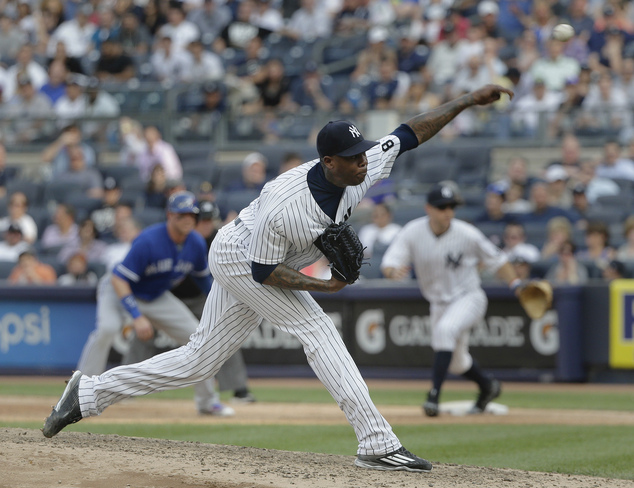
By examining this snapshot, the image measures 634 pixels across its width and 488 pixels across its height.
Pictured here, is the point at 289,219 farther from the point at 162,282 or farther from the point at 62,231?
the point at 62,231

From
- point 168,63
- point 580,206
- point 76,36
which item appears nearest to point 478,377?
point 580,206

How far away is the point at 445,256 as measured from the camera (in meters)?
8.49

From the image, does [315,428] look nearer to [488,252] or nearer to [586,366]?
[488,252]

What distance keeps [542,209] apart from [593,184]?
0.99m

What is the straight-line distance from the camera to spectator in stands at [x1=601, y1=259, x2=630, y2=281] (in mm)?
10906

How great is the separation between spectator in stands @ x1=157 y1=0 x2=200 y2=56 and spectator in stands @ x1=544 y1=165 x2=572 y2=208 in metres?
6.89

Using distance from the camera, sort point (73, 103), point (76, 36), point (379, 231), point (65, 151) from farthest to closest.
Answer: point (76, 36)
point (73, 103)
point (65, 151)
point (379, 231)

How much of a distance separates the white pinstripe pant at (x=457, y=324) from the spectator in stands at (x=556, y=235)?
2880 mm

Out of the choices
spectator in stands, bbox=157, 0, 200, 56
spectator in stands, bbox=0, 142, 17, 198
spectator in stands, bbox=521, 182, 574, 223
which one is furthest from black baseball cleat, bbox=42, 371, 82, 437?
spectator in stands, bbox=157, 0, 200, 56

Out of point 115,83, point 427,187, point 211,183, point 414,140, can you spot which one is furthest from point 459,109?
point 115,83

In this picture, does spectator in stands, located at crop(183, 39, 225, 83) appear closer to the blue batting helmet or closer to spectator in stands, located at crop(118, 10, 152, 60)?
spectator in stands, located at crop(118, 10, 152, 60)

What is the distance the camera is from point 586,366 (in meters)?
10.8

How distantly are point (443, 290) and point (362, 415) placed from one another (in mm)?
3589

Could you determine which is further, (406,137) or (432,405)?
(432,405)
